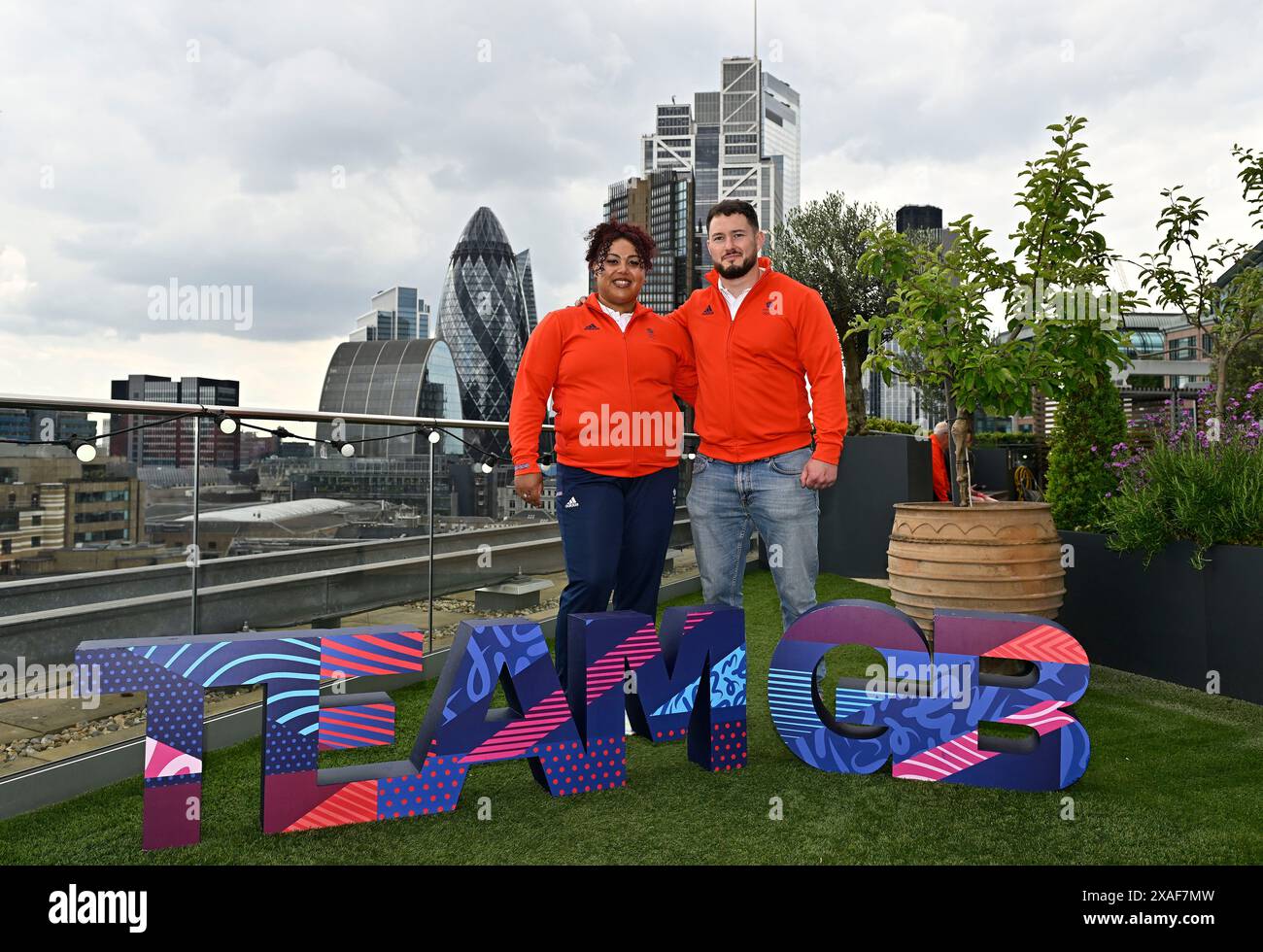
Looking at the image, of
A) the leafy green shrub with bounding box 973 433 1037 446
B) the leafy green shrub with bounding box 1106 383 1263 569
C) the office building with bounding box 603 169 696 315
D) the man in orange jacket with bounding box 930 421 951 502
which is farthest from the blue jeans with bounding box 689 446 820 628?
the office building with bounding box 603 169 696 315

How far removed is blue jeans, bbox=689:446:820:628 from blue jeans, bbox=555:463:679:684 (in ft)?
0.48

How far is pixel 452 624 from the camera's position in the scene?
4.20 m

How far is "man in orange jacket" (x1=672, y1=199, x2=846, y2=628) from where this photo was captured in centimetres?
273

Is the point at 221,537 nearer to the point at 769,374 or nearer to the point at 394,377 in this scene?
the point at 769,374

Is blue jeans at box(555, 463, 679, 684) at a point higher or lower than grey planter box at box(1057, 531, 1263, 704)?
higher

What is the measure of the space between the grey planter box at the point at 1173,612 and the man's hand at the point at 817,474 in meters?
2.08

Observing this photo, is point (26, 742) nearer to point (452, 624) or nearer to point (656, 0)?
point (452, 624)

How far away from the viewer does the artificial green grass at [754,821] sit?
6.55ft

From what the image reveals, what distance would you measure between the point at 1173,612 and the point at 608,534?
2.83 metres

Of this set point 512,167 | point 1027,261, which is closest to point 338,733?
point 1027,261

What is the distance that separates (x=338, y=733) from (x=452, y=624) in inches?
76.6

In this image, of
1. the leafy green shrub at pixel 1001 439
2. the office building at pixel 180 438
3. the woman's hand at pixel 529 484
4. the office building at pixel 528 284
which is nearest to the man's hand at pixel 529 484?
the woman's hand at pixel 529 484

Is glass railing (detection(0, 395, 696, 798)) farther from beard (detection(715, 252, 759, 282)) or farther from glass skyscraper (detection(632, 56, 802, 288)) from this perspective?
glass skyscraper (detection(632, 56, 802, 288))

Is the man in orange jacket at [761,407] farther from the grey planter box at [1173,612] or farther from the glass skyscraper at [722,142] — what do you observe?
the glass skyscraper at [722,142]
